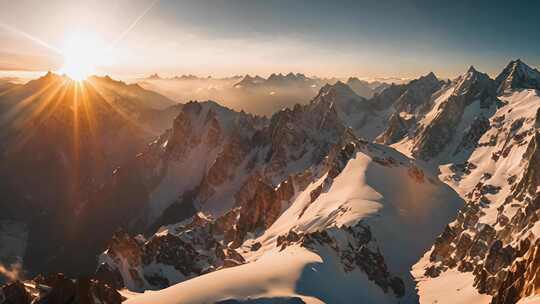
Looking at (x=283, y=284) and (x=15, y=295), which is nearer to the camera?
(x=15, y=295)

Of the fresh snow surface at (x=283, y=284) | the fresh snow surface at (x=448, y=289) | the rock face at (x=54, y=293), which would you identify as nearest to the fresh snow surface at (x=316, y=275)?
the fresh snow surface at (x=283, y=284)

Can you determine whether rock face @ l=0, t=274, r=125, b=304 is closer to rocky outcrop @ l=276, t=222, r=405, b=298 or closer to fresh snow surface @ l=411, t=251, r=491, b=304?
rocky outcrop @ l=276, t=222, r=405, b=298

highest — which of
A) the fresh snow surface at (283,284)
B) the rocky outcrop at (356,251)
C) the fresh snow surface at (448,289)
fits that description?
the fresh snow surface at (283,284)

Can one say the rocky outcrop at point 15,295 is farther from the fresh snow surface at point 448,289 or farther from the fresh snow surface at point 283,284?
the fresh snow surface at point 448,289

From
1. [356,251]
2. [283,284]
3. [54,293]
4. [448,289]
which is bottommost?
[448,289]

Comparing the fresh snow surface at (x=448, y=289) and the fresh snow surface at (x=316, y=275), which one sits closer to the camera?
the fresh snow surface at (x=316, y=275)

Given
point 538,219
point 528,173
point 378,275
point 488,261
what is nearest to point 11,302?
point 378,275

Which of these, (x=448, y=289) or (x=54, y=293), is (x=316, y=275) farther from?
(x=54, y=293)

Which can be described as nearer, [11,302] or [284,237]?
[11,302]

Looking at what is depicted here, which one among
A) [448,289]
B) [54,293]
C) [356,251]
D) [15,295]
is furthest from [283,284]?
[448,289]

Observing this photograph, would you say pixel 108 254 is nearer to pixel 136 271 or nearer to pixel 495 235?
pixel 136 271

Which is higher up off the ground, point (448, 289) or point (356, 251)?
point (356, 251)
